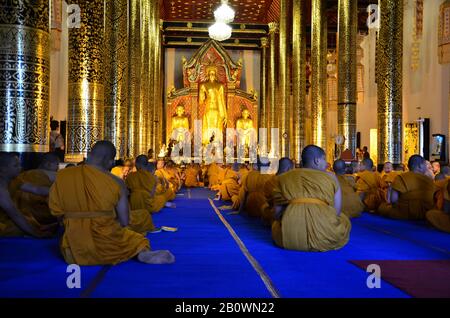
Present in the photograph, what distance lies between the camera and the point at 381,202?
9141 millimetres

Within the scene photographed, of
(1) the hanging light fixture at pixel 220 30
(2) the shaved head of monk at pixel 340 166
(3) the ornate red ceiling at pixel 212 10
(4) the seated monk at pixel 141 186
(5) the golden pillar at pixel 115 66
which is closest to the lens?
(4) the seated monk at pixel 141 186

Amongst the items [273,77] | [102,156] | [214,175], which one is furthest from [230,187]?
[273,77]

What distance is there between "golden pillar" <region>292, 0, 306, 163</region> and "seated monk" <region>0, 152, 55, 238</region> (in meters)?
12.3

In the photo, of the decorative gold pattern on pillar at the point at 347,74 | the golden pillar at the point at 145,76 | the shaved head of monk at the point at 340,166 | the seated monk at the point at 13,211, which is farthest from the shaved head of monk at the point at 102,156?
the golden pillar at the point at 145,76

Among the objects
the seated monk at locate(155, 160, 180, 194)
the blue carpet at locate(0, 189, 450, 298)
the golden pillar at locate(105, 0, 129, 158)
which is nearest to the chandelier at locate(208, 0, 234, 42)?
the seated monk at locate(155, 160, 180, 194)

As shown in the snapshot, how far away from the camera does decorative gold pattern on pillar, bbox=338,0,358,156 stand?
44.0 feet

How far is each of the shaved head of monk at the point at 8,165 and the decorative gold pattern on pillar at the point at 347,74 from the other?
369 inches

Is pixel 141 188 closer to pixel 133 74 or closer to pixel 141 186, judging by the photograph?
pixel 141 186

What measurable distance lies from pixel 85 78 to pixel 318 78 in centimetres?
892

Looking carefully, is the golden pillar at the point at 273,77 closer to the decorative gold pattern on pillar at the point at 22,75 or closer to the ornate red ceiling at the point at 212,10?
the ornate red ceiling at the point at 212,10

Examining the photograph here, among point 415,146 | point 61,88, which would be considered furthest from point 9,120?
point 415,146

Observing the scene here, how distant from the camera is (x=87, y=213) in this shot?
442cm

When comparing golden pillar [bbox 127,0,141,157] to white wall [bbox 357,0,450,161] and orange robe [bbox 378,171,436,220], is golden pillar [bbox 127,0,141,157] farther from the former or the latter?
white wall [bbox 357,0,450,161]

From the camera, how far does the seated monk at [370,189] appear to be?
30.8ft
